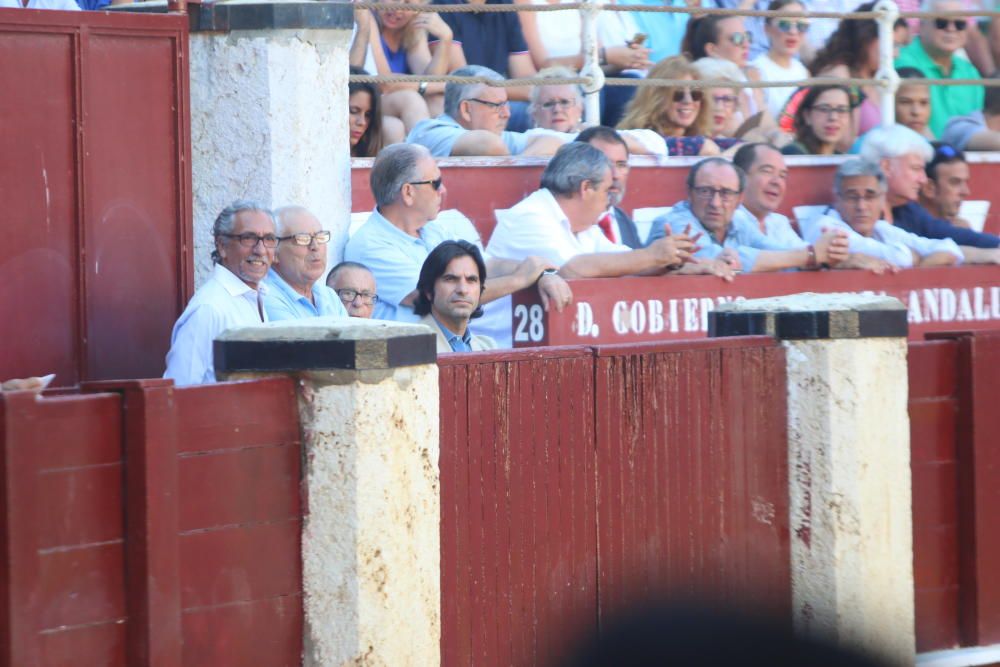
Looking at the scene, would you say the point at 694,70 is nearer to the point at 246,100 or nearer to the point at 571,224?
the point at 571,224

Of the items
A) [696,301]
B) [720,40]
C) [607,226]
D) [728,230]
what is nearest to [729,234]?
[728,230]

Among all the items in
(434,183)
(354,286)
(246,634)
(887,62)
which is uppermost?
(887,62)

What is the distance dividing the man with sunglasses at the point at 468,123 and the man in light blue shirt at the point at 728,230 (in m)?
0.62

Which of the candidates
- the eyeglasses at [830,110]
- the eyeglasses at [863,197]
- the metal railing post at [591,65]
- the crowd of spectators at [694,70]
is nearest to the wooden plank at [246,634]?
the crowd of spectators at [694,70]

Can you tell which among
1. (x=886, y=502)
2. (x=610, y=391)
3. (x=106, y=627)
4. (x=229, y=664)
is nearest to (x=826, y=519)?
(x=886, y=502)

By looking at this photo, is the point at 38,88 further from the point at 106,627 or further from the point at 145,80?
the point at 106,627

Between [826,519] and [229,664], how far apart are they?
7.19 feet

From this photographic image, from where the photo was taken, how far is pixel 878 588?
5840 millimetres

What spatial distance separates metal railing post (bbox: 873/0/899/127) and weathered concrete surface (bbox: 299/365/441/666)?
497 cm

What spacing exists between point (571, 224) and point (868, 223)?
1916 millimetres

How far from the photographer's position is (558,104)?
7.78 metres

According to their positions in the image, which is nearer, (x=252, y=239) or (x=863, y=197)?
(x=252, y=239)

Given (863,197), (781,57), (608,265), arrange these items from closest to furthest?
1. (608,265)
2. (863,197)
3. (781,57)

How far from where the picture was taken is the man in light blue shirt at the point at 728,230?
24.5 ft
